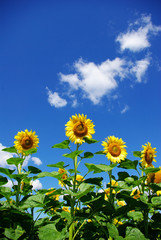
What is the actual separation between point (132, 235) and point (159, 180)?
1.74 m

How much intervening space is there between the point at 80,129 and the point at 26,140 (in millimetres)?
1451

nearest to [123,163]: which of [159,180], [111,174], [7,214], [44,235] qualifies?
[111,174]

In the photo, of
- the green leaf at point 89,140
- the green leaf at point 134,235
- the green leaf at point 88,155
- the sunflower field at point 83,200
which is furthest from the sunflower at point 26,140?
the green leaf at point 134,235

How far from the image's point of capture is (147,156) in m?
4.65

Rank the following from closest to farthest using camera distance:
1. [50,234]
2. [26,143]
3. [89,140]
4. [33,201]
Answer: [50,234], [33,201], [89,140], [26,143]

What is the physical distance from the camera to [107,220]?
145 inches

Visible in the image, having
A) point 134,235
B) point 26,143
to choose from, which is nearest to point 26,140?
point 26,143

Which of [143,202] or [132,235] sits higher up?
[143,202]

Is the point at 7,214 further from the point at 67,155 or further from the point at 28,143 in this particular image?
the point at 28,143

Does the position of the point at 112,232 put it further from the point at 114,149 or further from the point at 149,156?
the point at 149,156

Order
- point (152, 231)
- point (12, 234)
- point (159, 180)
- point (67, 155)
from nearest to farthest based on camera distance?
point (12, 234)
point (67, 155)
point (152, 231)
point (159, 180)

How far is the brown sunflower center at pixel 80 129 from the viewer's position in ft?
14.2

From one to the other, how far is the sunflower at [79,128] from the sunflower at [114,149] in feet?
1.58

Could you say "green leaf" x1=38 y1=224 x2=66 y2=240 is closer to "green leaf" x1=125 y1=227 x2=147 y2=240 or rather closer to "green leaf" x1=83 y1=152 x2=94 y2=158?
Answer: "green leaf" x1=125 y1=227 x2=147 y2=240
